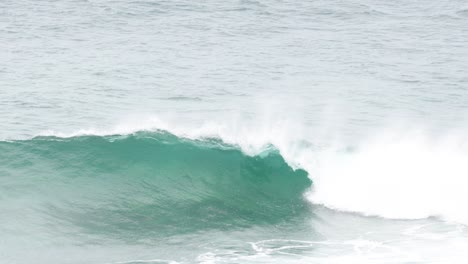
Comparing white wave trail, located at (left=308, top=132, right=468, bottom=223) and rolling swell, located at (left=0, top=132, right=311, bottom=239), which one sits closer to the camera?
rolling swell, located at (left=0, top=132, right=311, bottom=239)

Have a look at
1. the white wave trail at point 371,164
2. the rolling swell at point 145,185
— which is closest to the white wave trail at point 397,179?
the white wave trail at point 371,164

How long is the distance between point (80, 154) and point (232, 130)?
5.03 meters

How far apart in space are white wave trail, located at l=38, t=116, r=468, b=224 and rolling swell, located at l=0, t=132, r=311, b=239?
0.58 metres

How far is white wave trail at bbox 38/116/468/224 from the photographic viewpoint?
28.6 metres

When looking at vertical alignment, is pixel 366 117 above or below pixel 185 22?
below

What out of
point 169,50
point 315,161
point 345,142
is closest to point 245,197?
point 315,161

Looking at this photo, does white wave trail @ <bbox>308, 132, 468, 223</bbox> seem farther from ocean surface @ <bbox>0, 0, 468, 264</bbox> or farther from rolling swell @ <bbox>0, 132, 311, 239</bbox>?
rolling swell @ <bbox>0, 132, 311, 239</bbox>

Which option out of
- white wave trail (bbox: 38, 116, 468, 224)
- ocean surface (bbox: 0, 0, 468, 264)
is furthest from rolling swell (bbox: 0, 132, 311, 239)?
white wave trail (bbox: 38, 116, 468, 224)

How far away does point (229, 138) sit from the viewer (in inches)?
1245

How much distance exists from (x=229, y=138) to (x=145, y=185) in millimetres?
3490

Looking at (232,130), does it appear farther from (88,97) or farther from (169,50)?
(169,50)

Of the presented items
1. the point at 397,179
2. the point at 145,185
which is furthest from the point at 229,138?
the point at 397,179

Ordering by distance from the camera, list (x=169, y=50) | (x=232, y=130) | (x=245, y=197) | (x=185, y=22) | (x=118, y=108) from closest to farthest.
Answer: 1. (x=245, y=197)
2. (x=232, y=130)
3. (x=118, y=108)
4. (x=169, y=50)
5. (x=185, y=22)

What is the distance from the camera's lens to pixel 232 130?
32.2m
